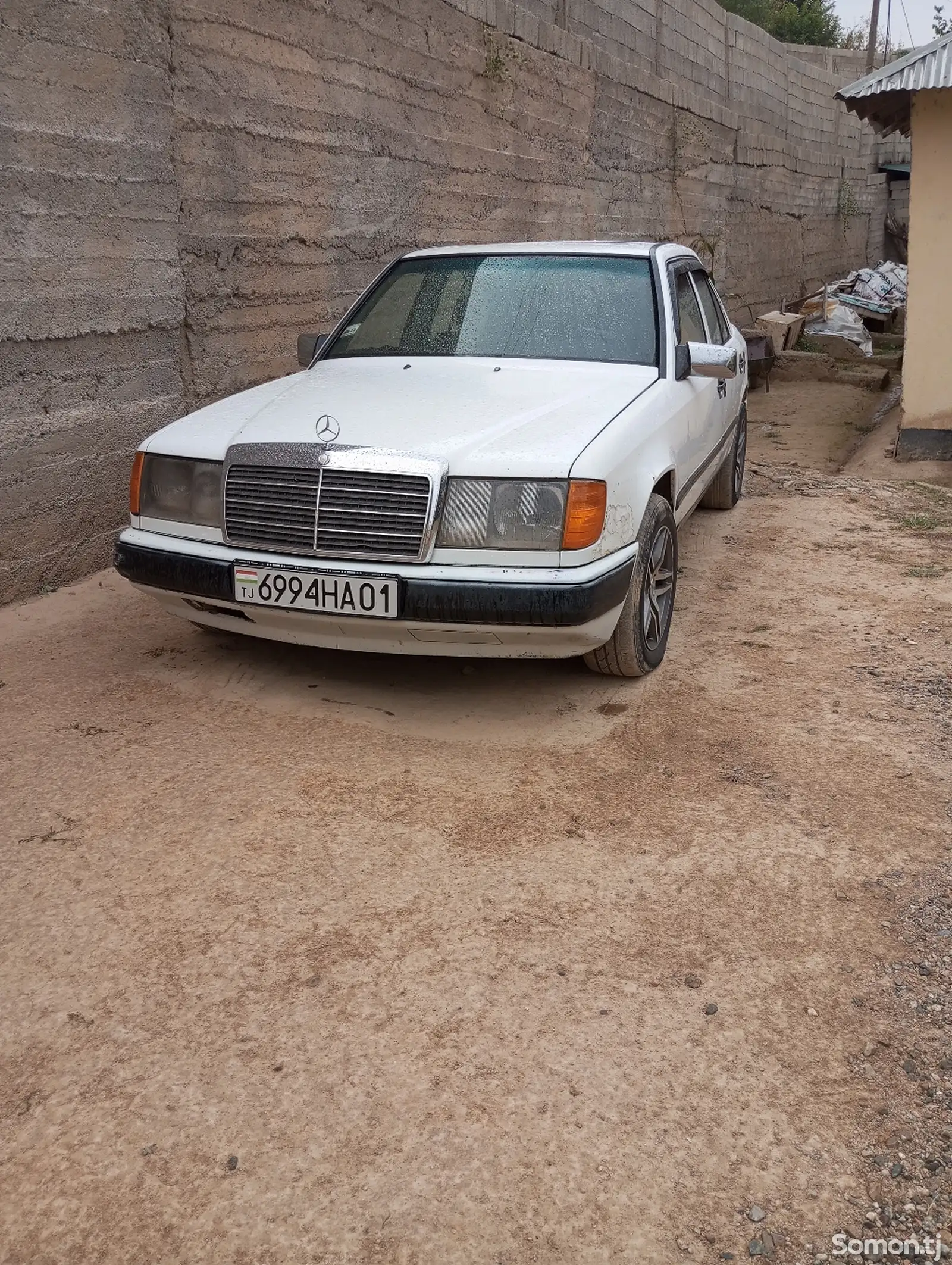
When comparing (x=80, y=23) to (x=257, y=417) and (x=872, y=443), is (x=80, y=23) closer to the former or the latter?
(x=257, y=417)

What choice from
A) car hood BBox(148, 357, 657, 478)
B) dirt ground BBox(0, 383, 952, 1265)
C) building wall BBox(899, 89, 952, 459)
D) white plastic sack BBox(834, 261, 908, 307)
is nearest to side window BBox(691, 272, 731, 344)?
car hood BBox(148, 357, 657, 478)

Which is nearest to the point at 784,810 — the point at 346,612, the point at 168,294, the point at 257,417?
the point at 346,612

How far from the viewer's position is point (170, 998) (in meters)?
2.43

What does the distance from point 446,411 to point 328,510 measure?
1.95 feet

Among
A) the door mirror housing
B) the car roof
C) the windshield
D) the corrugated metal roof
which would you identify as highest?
the corrugated metal roof

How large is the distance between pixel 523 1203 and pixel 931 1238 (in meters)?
0.65

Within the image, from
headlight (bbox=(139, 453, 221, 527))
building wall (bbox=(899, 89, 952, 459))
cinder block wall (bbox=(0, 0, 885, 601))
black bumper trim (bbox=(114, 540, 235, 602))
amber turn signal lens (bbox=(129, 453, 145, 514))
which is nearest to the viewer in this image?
black bumper trim (bbox=(114, 540, 235, 602))

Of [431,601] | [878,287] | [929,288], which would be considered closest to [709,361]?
A: [431,601]

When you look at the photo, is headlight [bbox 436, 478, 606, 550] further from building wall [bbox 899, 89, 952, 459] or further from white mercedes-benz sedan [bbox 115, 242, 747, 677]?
building wall [bbox 899, 89, 952, 459]

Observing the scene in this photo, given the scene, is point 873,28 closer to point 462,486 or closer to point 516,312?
point 516,312

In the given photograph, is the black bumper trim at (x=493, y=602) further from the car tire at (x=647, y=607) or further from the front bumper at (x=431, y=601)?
the car tire at (x=647, y=607)

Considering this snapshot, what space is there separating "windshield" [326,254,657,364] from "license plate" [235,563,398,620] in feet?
4.83

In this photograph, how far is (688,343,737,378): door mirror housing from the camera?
462 centimetres

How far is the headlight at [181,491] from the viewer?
149 inches
